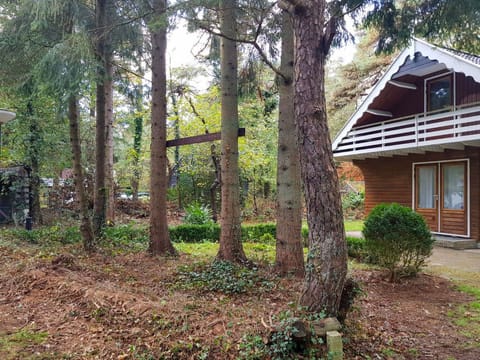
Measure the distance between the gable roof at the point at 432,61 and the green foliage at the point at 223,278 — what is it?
6.59 meters

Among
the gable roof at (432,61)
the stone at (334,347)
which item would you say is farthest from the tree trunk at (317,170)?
the gable roof at (432,61)

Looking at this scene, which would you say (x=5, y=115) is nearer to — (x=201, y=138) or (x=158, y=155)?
(x=158, y=155)

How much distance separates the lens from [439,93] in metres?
11.5

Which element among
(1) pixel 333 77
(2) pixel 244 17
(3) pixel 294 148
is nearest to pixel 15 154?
(2) pixel 244 17

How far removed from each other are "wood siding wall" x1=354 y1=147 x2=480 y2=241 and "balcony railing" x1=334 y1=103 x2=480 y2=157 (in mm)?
679

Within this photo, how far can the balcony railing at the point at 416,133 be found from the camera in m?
9.36

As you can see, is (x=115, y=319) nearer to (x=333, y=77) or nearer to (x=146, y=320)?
(x=146, y=320)

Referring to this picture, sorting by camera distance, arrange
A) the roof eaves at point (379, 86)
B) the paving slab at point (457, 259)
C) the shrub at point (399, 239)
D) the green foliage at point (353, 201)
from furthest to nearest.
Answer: the green foliage at point (353, 201) < the roof eaves at point (379, 86) < the paving slab at point (457, 259) < the shrub at point (399, 239)

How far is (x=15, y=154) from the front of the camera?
1110 cm

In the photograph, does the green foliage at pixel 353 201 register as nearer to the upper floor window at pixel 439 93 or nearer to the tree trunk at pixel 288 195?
the upper floor window at pixel 439 93

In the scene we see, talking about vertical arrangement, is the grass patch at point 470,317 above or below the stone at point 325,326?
below

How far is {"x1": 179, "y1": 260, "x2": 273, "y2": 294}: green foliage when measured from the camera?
473 centimetres

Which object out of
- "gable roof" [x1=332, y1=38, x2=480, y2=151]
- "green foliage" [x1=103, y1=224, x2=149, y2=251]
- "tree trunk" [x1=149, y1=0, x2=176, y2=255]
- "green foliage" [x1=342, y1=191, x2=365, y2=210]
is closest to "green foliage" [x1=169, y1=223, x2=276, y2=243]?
"green foliage" [x1=103, y1=224, x2=149, y2=251]

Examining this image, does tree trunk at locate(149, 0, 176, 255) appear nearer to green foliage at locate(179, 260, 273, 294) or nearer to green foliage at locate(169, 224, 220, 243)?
green foliage at locate(179, 260, 273, 294)
